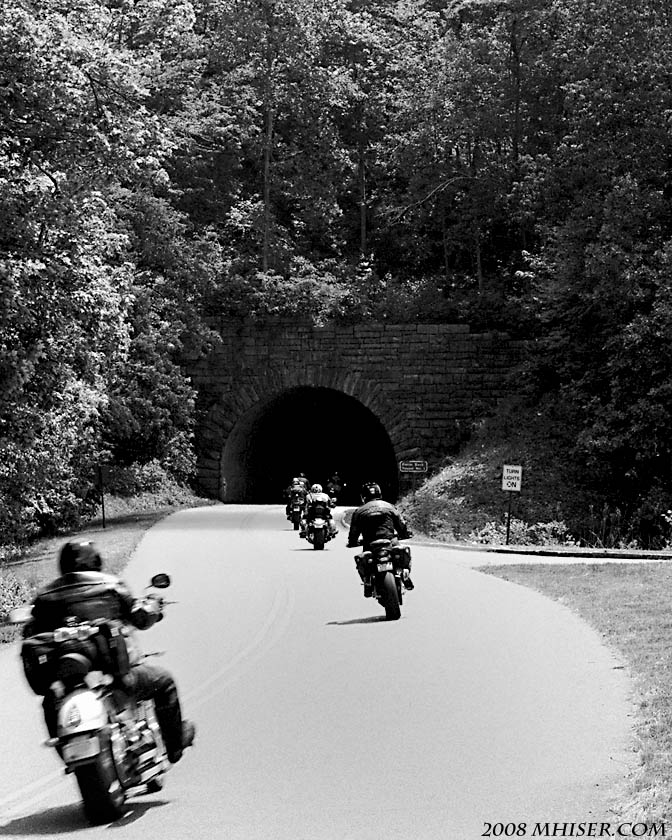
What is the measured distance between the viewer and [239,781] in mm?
8906

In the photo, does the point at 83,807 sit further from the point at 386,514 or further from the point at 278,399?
the point at 278,399

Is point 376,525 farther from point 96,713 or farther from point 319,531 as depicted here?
point 319,531

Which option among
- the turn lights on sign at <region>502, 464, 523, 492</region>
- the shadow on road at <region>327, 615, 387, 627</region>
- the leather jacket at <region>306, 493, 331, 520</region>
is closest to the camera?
the shadow on road at <region>327, 615, 387, 627</region>

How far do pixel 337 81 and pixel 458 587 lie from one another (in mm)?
37901

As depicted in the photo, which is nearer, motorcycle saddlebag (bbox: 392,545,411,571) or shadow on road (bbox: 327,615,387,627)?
shadow on road (bbox: 327,615,387,627)

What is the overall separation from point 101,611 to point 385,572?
9.29 meters

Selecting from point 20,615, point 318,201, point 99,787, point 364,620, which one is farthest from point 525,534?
point 99,787

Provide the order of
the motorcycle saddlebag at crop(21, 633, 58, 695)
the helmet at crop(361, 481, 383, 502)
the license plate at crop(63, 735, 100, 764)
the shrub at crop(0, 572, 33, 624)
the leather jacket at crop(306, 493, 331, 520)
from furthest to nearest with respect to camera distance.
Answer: the leather jacket at crop(306, 493, 331, 520)
the shrub at crop(0, 572, 33, 624)
the helmet at crop(361, 481, 383, 502)
the motorcycle saddlebag at crop(21, 633, 58, 695)
the license plate at crop(63, 735, 100, 764)

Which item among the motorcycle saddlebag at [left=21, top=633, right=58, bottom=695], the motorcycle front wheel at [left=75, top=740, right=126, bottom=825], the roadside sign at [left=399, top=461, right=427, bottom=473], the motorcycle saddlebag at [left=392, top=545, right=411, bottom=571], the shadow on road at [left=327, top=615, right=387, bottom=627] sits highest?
the roadside sign at [left=399, top=461, right=427, bottom=473]

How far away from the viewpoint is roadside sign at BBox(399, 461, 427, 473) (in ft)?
146

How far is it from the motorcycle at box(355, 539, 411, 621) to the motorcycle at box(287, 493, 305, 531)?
1859 centimetres

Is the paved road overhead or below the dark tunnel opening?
below

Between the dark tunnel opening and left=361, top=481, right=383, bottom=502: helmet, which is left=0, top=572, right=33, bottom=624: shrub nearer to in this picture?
left=361, top=481, right=383, bottom=502: helmet

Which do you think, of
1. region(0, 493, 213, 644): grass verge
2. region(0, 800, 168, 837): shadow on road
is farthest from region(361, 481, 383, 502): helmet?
region(0, 800, 168, 837): shadow on road
